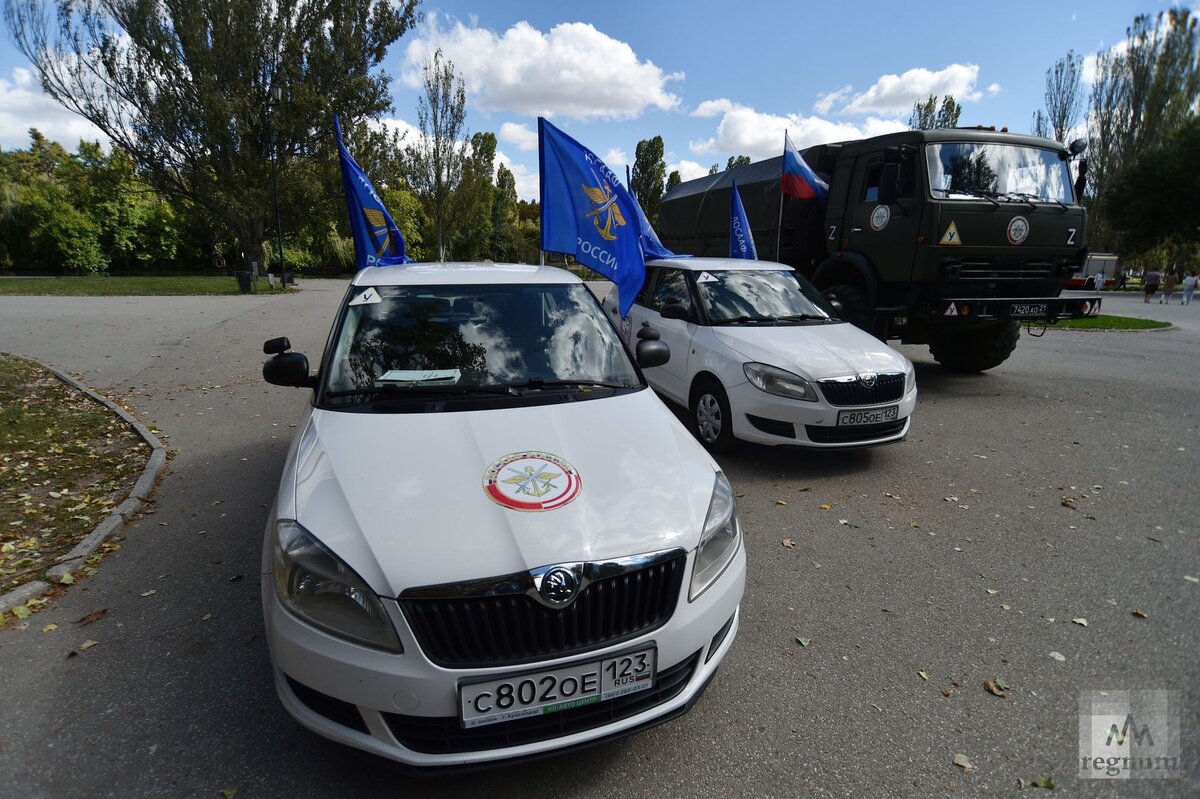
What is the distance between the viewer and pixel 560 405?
2.92 meters

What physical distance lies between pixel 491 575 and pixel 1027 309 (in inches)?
320

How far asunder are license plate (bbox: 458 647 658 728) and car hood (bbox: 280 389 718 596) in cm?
34

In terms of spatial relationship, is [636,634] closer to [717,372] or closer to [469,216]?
[717,372]

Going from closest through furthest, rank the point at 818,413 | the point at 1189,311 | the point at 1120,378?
the point at 818,413 < the point at 1120,378 < the point at 1189,311

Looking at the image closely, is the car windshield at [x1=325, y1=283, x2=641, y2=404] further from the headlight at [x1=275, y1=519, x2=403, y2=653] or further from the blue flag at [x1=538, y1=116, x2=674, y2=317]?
the blue flag at [x1=538, y1=116, x2=674, y2=317]

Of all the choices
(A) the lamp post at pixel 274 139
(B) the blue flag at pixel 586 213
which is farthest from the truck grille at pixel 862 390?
(A) the lamp post at pixel 274 139

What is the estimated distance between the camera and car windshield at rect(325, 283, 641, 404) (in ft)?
10.0

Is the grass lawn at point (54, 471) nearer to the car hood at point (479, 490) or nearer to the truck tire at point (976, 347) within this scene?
the car hood at point (479, 490)

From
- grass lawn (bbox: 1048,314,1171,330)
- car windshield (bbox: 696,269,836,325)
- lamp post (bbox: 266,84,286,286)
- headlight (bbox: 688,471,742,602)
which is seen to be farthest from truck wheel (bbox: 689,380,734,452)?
lamp post (bbox: 266,84,286,286)

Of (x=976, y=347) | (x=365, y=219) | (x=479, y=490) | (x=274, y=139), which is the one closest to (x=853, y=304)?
(x=976, y=347)

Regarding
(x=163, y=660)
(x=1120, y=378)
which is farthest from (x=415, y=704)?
(x=1120, y=378)

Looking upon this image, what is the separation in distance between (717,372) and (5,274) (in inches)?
2048

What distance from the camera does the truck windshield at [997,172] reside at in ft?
24.8

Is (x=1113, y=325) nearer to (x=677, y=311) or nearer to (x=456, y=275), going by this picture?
(x=677, y=311)
